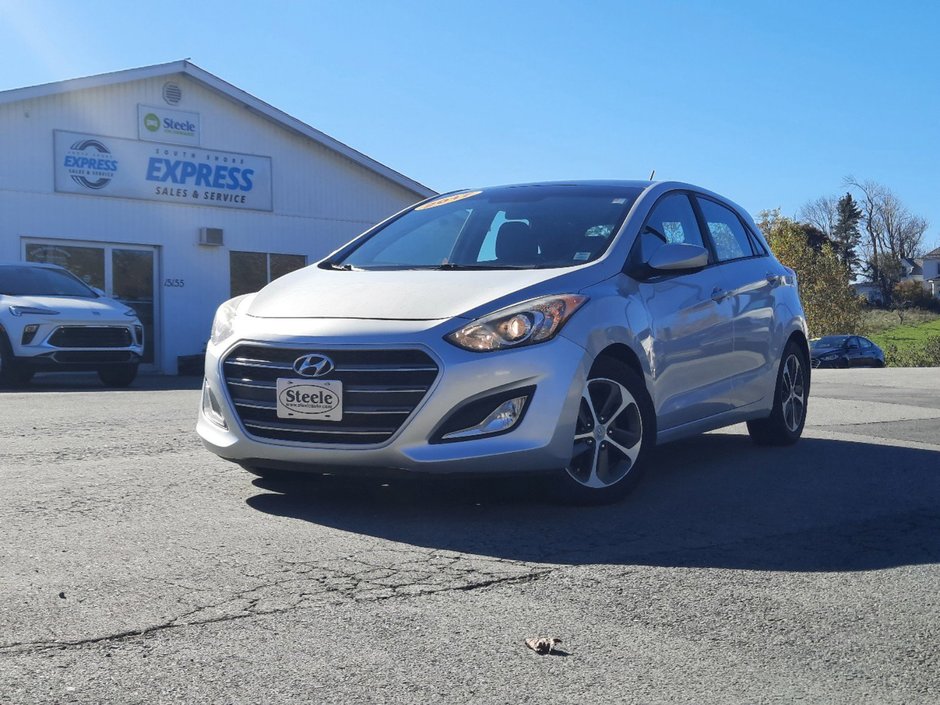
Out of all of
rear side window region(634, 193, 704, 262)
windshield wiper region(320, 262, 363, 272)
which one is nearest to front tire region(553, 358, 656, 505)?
rear side window region(634, 193, 704, 262)

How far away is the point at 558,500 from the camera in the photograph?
508cm

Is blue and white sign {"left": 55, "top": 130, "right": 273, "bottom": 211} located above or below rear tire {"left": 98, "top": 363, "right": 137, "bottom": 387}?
above

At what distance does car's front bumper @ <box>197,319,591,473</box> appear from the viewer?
15.5ft

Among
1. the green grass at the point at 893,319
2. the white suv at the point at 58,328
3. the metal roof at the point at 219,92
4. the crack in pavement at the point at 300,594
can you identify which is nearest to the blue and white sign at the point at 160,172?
the metal roof at the point at 219,92

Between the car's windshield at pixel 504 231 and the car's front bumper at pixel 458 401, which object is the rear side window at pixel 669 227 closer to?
the car's windshield at pixel 504 231

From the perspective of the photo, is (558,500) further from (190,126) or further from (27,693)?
(190,126)

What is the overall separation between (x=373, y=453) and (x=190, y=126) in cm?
1883

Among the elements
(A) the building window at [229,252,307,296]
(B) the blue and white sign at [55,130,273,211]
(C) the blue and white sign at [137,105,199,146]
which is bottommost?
(A) the building window at [229,252,307,296]

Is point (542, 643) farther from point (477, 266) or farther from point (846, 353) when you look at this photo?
point (846, 353)

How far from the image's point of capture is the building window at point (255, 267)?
22.8 metres

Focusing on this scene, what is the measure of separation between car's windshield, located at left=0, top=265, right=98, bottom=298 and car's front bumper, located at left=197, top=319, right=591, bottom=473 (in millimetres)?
10316

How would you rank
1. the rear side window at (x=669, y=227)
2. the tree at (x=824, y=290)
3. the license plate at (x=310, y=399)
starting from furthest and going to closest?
1. the tree at (x=824, y=290)
2. the rear side window at (x=669, y=227)
3. the license plate at (x=310, y=399)

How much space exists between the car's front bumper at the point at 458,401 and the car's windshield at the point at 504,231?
0.87 metres

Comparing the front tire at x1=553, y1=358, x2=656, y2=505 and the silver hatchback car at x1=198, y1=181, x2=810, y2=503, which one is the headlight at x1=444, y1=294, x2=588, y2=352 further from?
the front tire at x1=553, y1=358, x2=656, y2=505
